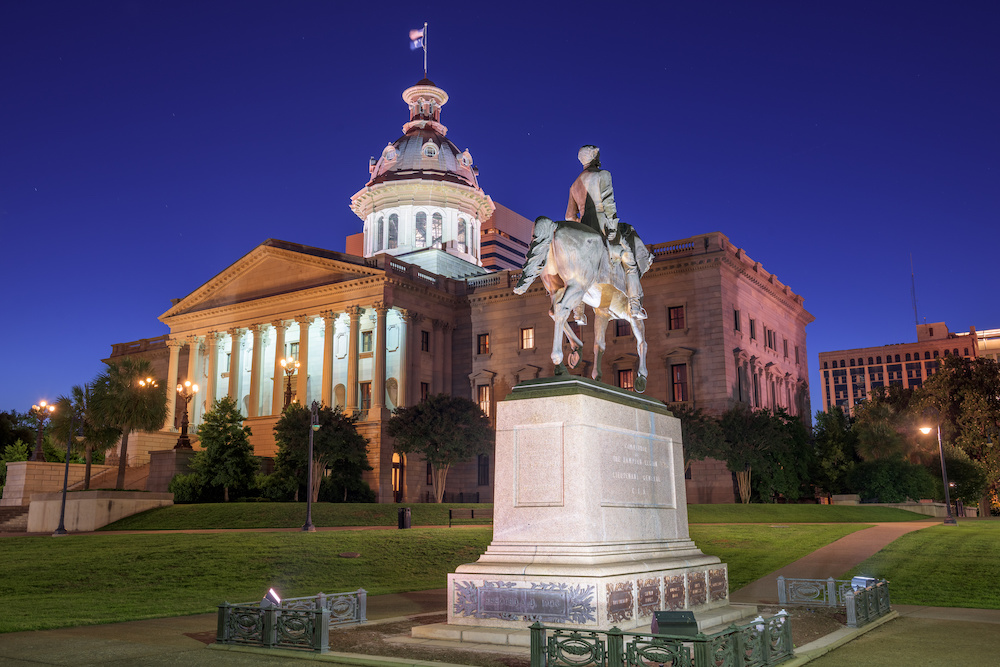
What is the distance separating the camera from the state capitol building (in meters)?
63.4

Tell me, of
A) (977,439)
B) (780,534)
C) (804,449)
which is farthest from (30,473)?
(977,439)

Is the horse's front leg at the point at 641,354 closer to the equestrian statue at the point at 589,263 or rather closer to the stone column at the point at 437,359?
the equestrian statue at the point at 589,263

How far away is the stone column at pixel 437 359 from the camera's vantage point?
238 feet

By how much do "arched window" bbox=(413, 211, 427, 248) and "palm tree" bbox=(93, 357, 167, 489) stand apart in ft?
126

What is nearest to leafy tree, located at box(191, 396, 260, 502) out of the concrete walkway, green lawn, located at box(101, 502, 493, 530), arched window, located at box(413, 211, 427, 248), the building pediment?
green lawn, located at box(101, 502, 493, 530)

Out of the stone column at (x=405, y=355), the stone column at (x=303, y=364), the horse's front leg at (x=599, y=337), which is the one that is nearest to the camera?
the horse's front leg at (x=599, y=337)

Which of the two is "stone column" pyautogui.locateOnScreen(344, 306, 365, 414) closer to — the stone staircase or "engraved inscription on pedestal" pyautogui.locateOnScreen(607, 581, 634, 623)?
the stone staircase

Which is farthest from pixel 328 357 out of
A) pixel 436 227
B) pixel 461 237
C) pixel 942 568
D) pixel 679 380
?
pixel 942 568

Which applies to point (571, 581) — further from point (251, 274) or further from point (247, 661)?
point (251, 274)

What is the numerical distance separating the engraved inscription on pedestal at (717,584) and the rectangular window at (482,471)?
53129 mm

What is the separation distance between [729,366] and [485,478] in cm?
→ 2093

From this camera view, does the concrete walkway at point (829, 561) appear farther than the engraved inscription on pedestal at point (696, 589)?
Yes

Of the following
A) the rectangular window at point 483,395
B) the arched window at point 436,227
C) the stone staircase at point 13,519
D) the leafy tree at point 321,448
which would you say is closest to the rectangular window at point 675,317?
the rectangular window at point 483,395

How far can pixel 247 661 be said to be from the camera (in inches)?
464
